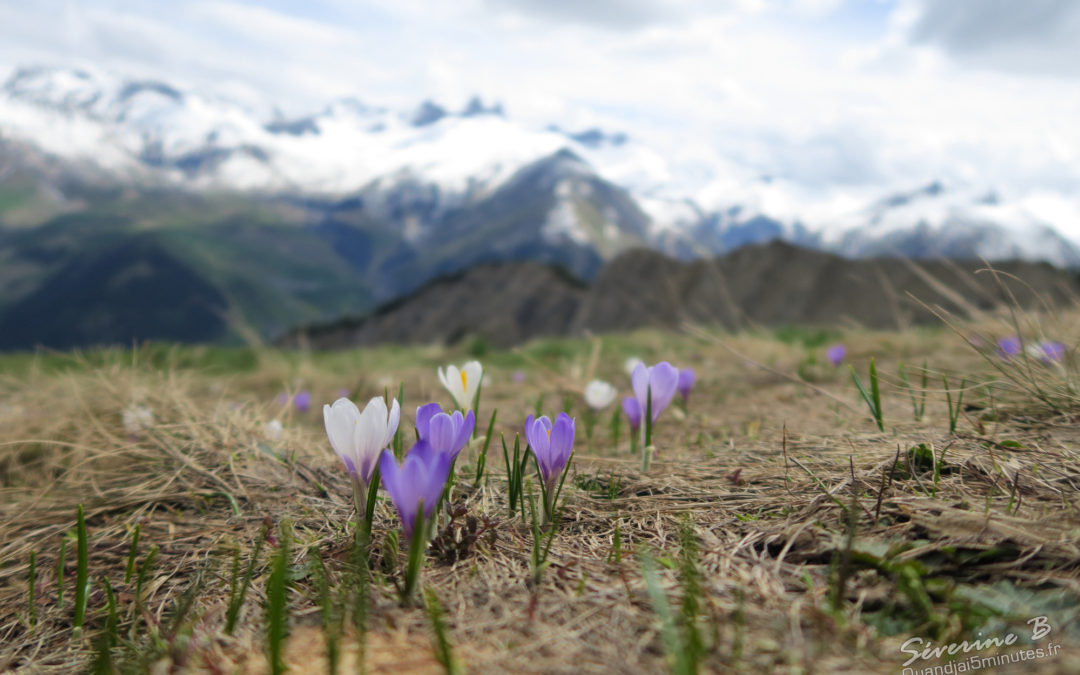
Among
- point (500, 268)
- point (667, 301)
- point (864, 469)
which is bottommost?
point (864, 469)

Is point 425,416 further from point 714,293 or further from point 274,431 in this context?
point 714,293

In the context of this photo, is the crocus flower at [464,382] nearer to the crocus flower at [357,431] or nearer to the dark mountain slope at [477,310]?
the crocus flower at [357,431]

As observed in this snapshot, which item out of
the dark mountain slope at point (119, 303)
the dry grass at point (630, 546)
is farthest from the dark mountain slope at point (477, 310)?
the dark mountain slope at point (119, 303)

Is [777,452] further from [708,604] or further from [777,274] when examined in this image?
[777,274]

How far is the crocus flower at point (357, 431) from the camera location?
1.20 metres

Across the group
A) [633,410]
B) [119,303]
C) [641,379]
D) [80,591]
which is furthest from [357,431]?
[119,303]

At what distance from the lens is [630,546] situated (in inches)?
50.6

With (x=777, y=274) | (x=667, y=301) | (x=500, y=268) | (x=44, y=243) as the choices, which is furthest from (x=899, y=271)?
(x=44, y=243)

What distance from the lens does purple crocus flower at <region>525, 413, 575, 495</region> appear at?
1325 millimetres

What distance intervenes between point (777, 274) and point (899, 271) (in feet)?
21.8

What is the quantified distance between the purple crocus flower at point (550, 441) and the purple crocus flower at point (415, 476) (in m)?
0.28

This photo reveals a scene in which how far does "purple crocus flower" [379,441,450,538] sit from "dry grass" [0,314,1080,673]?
0.18 meters

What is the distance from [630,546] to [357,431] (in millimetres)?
645

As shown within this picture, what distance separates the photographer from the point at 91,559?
1.48 metres
